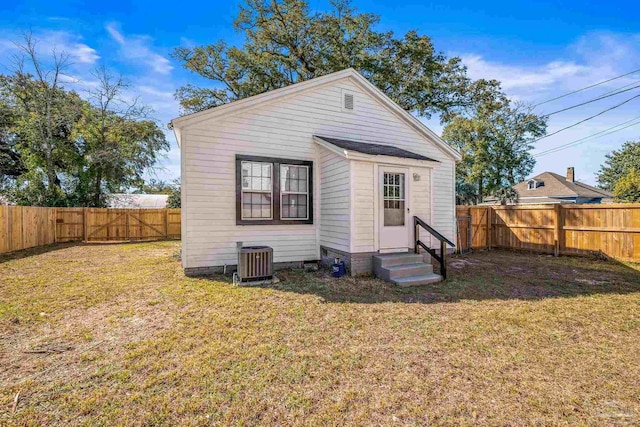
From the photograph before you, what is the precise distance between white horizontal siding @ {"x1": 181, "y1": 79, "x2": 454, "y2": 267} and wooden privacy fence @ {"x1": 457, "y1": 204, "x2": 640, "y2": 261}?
21.8 ft

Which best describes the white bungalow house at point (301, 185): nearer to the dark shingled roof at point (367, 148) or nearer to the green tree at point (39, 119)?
the dark shingled roof at point (367, 148)

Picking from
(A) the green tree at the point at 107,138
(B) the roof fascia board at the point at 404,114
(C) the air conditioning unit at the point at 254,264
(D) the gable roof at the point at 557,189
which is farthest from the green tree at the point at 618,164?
(A) the green tree at the point at 107,138

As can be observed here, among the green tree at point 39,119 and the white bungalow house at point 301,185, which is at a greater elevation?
the green tree at point 39,119

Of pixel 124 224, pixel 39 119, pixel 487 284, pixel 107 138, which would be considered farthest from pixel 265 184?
pixel 39 119

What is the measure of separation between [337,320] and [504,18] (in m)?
12.8

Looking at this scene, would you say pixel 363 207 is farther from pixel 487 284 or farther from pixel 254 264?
pixel 487 284

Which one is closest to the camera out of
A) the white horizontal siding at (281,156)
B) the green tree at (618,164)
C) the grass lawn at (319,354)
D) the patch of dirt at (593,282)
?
the grass lawn at (319,354)

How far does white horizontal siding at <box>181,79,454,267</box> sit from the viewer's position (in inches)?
270

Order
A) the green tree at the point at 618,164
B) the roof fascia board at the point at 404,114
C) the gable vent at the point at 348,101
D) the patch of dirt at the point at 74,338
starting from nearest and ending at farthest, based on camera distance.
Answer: the patch of dirt at the point at 74,338 → the gable vent at the point at 348,101 → the roof fascia board at the point at 404,114 → the green tree at the point at 618,164

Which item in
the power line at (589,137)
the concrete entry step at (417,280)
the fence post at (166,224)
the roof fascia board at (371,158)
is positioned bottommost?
the concrete entry step at (417,280)

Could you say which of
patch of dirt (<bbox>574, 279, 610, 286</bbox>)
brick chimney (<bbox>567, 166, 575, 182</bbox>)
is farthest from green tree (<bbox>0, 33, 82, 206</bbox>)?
brick chimney (<bbox>567, 166, 575, 182</bbox>)

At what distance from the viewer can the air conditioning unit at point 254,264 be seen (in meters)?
6.28

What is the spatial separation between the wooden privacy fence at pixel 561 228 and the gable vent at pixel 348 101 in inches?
250

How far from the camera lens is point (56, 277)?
22.6 feet
